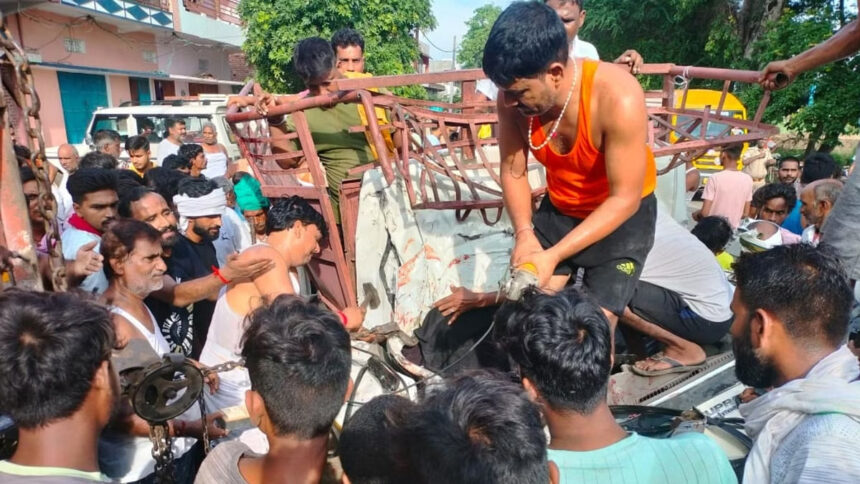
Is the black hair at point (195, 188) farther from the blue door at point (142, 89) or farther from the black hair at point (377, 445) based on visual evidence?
the blue door at point (142, 89)

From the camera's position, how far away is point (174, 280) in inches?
116

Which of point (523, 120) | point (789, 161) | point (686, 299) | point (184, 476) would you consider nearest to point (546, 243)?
point (523, 120)

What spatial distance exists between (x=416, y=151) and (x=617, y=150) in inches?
59.6

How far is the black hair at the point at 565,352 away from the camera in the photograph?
1462 mm

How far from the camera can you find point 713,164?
36.1 ft

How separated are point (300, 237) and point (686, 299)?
73.6 inches

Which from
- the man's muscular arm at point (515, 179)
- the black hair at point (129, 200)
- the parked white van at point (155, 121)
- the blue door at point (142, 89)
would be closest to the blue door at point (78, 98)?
the blue door at point (142, 89)

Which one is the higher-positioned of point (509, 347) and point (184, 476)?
point (509, 347)

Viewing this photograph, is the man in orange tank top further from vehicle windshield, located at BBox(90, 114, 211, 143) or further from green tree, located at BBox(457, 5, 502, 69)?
green tree, located at BBox(457, 5, 502, 69)

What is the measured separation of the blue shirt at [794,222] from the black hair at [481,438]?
161 inches

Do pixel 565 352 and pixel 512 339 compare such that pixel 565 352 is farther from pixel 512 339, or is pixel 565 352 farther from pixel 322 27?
pixel 322 27

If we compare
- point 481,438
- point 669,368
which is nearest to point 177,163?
point 669,368

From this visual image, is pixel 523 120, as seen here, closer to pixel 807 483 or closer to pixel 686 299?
pixel 686 299

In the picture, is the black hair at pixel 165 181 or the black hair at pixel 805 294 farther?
the black hair at pixel 165 181
